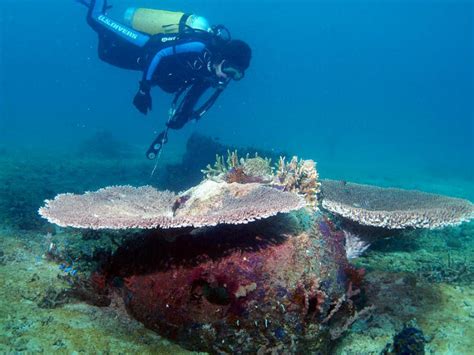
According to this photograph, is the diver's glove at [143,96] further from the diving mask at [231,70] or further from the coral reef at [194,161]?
the coral reef at [194,161]

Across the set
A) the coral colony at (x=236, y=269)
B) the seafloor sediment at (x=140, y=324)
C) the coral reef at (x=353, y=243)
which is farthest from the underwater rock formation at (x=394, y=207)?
the seafloor sediment at (x=140, y=324)

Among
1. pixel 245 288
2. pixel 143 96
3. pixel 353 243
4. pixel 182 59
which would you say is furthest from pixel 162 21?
pixel 245 288

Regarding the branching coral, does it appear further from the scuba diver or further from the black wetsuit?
the black wetsuit

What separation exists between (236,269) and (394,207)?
10.8 feet

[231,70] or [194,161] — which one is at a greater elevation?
[231,70]

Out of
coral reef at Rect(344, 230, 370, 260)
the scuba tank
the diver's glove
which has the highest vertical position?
the scuba tank

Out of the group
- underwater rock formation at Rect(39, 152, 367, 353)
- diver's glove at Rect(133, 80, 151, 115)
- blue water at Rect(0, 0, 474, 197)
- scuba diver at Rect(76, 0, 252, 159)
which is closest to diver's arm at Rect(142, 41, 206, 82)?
scuba diver at Rect(76, 0, 252, 159)

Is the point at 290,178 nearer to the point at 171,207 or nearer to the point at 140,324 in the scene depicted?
the point at 171,207

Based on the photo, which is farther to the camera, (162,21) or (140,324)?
(162,21)

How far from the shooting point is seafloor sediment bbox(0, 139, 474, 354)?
303cm

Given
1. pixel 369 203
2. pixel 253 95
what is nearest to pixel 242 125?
pixel 253 95

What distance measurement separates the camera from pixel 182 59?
823cm

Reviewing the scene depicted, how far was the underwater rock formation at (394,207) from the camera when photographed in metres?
3.94

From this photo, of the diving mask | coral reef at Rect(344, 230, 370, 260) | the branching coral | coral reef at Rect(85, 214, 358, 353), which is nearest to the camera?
coral reef at Rect(85, 214, 358, 353)
